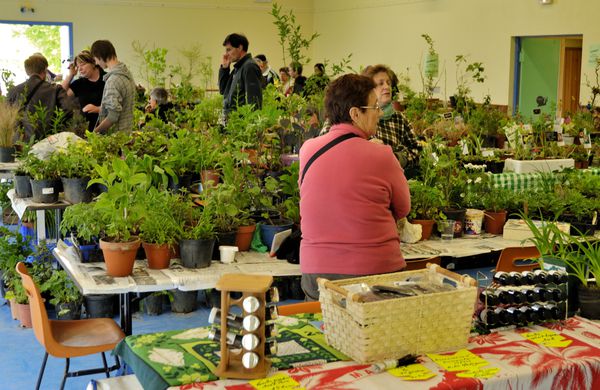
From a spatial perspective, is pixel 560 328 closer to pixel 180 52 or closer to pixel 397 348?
pixel 397 348

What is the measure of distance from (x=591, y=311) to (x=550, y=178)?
9.19 feet

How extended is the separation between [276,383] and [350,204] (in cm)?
108

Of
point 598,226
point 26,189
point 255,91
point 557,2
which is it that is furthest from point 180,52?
point 598,226

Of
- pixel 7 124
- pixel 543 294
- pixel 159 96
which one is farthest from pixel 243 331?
pixel 159 96

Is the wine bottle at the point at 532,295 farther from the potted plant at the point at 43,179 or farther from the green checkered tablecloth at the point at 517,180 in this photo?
the green checkered tablecloth at the point at 517,180

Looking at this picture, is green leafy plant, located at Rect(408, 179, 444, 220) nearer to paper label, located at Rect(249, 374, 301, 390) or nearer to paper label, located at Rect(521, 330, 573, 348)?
paper label, located at Rect(521, 330, 573, 348)

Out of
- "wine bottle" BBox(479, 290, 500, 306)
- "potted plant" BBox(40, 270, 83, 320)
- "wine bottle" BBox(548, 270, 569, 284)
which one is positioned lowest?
"potted plant" BBox(40, 270, 83, 320)

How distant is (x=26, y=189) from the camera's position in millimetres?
5160

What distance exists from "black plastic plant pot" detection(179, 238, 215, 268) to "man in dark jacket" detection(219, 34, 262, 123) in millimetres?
2766

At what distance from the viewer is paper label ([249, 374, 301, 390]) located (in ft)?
7.02

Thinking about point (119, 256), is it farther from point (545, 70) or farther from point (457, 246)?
point (545, 70)

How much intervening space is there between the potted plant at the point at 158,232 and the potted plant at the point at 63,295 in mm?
1316

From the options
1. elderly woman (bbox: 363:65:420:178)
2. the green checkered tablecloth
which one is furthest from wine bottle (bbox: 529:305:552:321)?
the green checkered tablecloth

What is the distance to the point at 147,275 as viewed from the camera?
3.68 m
